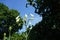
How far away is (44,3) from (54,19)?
249 centimetres

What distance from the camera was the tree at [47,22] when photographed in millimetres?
20439

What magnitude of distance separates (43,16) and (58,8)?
1.62 metres

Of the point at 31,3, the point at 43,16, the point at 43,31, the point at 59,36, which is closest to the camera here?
the point at 59,36

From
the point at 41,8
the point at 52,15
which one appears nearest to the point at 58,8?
the point at 52,15

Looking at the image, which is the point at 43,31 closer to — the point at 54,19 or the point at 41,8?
the point at 54,19

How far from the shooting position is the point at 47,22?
72.5 ft

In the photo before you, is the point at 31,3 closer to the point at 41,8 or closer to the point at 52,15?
the point at 41,8

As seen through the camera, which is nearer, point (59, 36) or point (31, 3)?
point (59, 36)

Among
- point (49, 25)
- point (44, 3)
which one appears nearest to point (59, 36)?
point (49, 25)

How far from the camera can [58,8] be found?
72.8 feet

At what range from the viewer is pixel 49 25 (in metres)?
21.4

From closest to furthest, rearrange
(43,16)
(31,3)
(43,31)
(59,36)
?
(59,36) < (43,31) < (43,16) < (31,3)

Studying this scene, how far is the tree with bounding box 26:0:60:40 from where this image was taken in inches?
805

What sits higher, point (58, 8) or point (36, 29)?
point (58, 8)
